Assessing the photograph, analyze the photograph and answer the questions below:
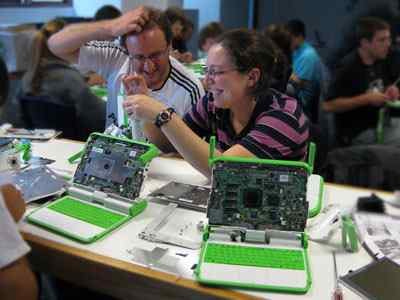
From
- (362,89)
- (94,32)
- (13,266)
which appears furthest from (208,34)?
(13,266)

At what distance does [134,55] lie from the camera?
6.03ft

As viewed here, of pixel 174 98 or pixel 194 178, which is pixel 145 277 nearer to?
pixel 194 178

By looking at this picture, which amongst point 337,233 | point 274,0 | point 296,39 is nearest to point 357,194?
point 337,233

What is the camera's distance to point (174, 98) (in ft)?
6.53

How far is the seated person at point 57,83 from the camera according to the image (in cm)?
289

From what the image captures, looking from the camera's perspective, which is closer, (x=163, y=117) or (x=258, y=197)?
(x=258, y=197)

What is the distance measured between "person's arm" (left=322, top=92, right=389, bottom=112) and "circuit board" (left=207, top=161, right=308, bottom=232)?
→ 1979mm

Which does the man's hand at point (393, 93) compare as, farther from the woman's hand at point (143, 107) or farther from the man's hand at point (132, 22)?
the woman's hand at point (143, 107)

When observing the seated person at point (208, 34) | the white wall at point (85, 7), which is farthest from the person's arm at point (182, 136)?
the white wall at point (85, 7)

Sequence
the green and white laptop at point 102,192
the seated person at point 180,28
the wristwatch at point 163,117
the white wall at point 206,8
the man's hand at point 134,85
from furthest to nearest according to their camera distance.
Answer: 1. the white wall at point 206,8
2. the seated person at point 180,28
3. the man's hand at point 134,85
4. the wristwatch at point 163,117
5. the green and white laptop at point 102,192

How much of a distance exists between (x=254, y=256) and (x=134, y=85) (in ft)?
2.52

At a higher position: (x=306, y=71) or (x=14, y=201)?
(x=306, y=71)

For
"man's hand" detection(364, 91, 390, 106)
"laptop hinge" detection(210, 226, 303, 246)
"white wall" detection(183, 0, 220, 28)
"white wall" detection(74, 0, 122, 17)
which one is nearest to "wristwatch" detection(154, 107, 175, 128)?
"laptop hinge" detection(210, 226, 303, 246)

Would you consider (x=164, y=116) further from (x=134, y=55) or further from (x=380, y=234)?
(x=380, y=234)
